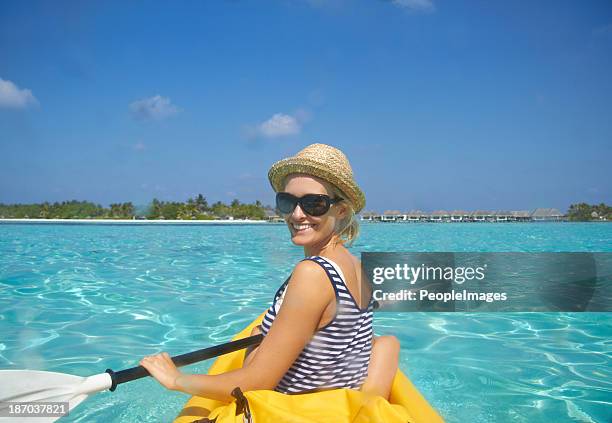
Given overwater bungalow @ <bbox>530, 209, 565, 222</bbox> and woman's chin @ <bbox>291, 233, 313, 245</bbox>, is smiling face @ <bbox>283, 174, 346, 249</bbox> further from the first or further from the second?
overwater bungalow @ <bbox>530, 209, 565, 222</bbox>

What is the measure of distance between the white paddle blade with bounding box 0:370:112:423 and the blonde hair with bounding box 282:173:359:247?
101 centimetres

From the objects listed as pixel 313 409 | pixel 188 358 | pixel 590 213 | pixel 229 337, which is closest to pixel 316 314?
pixel 313 409

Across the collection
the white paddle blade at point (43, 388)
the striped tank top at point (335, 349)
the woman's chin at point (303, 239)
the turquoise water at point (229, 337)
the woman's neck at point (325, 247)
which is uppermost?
the woman's chin at point (303, 239)

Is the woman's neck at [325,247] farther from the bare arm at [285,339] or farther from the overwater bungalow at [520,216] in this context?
the overwater bungalow at [520,216]

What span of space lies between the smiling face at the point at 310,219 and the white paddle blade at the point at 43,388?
0.89 meters

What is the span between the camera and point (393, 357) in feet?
6.04

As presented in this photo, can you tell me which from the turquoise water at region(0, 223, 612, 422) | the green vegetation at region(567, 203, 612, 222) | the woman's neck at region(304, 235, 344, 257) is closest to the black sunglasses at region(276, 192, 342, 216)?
the woman's neck at region(304, 235, 344, 257)

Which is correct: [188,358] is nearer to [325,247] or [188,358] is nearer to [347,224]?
[325,247]

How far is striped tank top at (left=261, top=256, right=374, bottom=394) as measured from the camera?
146 cm

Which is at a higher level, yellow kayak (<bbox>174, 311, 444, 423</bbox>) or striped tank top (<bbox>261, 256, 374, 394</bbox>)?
striped tank top (<bbox>261, 256, 374, 394</bbox>)

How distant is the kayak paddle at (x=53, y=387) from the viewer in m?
1.75

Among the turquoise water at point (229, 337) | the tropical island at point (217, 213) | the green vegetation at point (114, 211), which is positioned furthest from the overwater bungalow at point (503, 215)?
the turquoise water at point (229, 337)

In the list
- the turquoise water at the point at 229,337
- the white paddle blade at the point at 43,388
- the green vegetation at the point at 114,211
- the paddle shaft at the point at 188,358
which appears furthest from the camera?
the green vegetation at the point at 114,211

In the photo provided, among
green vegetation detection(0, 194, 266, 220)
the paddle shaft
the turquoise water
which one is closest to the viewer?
the paddle shaft
